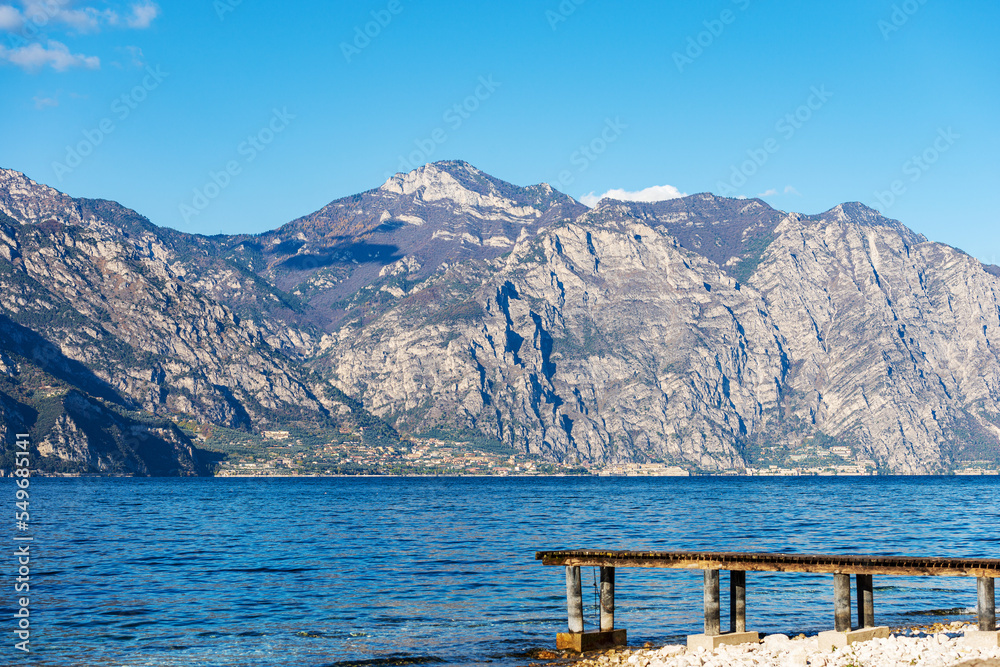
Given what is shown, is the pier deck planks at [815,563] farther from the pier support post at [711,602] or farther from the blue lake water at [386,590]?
the blue lake water at [386,590]

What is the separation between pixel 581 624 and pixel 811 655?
959cm

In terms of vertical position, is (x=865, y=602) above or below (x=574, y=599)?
above

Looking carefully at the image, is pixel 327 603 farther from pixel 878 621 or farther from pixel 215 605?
pixel 878 621

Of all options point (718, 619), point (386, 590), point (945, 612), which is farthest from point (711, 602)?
point (386, 590)

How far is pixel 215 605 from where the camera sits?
5244 centimetres

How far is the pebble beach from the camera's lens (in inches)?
1191

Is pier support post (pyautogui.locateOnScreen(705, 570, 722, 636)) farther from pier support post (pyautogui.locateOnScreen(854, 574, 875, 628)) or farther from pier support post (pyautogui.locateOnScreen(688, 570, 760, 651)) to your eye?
pier support post (pyautogui.locateOnScreen(854, 574, 875, 628))

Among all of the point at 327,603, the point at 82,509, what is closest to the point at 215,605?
the point at 327,603

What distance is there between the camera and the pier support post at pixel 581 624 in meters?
38.0

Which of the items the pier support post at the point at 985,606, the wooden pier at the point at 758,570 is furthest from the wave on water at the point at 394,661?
the pier support post at the point at 985,606

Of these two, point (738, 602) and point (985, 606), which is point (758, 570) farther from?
point (985, 606)

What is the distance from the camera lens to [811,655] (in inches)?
1255

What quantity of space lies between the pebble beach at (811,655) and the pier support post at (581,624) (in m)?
1.98

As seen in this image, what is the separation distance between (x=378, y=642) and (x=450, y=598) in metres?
12.6
